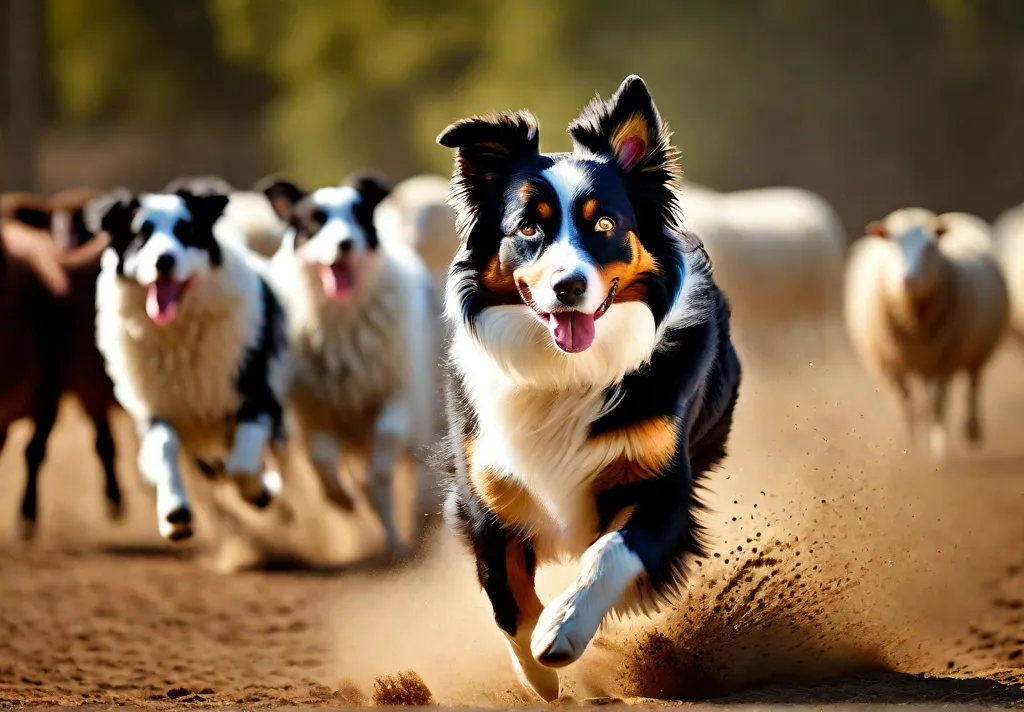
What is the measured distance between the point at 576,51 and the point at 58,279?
26.6 ft

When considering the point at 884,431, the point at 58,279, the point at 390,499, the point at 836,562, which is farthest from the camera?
the point at 884,431

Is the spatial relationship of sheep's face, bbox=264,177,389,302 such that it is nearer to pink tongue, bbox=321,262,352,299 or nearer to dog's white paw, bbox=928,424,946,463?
pink tongue, bbox=321,262,352,299

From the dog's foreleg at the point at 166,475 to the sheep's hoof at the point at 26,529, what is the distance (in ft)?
5.73

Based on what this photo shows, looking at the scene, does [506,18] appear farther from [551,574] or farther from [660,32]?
[551,574]

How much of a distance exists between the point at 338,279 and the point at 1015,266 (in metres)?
5.65

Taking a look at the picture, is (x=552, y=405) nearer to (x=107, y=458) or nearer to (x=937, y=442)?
(x=107, y=458)

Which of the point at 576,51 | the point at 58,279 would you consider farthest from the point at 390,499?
the point at 576,51

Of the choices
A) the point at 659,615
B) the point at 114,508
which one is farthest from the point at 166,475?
the point at 659,615

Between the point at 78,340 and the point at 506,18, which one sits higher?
the point at 506,18

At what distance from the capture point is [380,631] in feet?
18.0

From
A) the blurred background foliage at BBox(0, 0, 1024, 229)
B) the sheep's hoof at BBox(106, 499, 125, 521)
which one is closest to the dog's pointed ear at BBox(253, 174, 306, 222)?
the sheep's hoof at BBox(106, 499, 125, 521)

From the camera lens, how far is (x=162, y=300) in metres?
6.16

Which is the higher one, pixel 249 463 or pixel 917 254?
pixel 917 254

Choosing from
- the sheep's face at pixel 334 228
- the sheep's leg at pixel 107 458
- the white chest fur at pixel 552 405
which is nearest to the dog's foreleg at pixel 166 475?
the sheep's face at pixel 334 228
